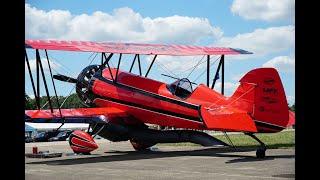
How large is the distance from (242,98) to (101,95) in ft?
20.7

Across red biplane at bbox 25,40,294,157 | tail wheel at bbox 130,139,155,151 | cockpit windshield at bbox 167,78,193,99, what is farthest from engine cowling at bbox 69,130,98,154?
cockpit windshield at bbox 167,78,193,99

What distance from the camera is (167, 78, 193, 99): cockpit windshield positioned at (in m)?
14.6

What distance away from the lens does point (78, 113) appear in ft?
53.5

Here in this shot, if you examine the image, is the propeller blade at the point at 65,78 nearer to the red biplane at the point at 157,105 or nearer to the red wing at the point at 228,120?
the red biplane at the point at 157,105

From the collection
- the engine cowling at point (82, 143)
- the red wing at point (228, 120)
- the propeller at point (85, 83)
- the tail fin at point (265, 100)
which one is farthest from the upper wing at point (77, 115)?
the tail fin at point (265, 100)

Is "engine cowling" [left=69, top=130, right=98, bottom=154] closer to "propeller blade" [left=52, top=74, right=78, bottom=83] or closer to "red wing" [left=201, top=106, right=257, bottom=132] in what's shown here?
"propeller blade" [left=52, top=74, right=78, bottom=83]

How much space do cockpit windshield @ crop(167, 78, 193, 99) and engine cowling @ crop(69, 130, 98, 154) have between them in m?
3.07

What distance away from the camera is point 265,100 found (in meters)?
12.2

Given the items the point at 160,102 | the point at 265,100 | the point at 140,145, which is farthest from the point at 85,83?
the point at 265,100

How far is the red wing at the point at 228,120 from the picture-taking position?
11711 mm

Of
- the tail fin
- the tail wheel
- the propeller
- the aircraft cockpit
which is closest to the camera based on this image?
the tail fin

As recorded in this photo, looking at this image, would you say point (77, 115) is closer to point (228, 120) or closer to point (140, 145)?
point (140, 145)
